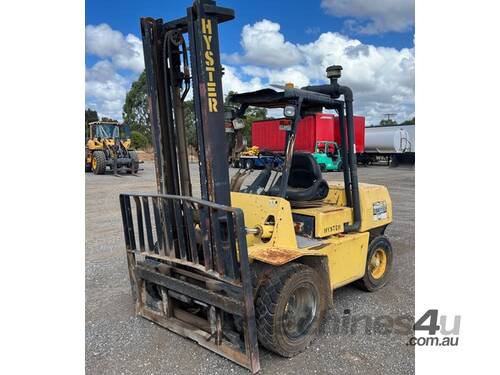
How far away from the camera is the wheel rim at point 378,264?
17.2 feet

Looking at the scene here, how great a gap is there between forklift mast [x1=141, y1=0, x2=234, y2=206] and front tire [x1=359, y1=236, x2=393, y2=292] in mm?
2257

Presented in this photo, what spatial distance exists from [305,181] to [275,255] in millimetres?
1426

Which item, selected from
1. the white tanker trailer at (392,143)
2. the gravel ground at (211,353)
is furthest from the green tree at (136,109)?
the gravel ground at (211,353)

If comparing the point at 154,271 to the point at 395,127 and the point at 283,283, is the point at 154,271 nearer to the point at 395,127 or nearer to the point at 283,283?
the point at 283,283

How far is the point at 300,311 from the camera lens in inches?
148

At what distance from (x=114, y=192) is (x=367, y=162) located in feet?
77.8

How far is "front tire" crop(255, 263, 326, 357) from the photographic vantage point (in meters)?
3.42

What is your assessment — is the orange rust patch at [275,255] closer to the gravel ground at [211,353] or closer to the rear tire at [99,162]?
the gravel ground at [211,353]

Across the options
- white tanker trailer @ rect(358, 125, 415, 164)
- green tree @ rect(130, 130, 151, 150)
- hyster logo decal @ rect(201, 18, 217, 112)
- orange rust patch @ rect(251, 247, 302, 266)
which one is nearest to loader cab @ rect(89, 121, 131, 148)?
green tree @ rect(130, 130, 151, 150)

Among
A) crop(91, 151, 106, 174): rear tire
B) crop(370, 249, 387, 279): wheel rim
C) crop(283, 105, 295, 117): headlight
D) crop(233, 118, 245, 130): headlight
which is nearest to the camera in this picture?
crop(283, 105, 295, 117): headlight

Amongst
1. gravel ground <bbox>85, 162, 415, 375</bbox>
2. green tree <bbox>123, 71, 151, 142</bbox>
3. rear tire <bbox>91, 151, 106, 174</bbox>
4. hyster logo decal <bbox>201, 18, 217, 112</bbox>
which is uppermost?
green tree <bbox>123, 71, 151, 142</bbox>

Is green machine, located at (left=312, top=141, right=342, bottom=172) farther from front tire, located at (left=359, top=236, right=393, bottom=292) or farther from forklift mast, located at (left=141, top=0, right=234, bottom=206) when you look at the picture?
forklift mast, located at (left=141, top=0, right=234, bottom=206)

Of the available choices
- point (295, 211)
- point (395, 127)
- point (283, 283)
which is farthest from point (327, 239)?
point (395, 127)

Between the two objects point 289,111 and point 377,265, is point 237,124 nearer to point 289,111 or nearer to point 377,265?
point 289,111
